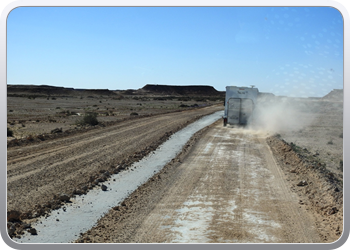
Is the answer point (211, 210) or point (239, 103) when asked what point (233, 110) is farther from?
point (211, 210)

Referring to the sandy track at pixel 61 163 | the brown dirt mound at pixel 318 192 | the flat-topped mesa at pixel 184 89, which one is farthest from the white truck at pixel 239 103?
the brown dirt mound at pixel 318 192

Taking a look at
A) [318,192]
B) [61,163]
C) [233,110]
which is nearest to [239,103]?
[233,110]

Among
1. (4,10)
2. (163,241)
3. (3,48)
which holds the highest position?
(4,10)

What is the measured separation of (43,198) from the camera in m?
8.55

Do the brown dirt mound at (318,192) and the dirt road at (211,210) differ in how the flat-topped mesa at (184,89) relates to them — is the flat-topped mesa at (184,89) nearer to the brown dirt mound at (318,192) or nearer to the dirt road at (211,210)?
the dirt road at (211,210)

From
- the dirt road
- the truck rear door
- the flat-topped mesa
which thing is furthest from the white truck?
the dirt road

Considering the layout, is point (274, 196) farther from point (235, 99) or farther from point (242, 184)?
point (235, 99)

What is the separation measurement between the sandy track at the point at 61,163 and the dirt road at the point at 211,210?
1.92m

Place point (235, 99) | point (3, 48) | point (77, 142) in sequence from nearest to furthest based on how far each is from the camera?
1. point (3, 48)
2. point (77, 142)
3. point (235, 99)

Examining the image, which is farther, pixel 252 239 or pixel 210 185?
pixel 210 185

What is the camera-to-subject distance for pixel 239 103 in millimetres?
26422

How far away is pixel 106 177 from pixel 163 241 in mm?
5321

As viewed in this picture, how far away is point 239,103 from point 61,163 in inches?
653

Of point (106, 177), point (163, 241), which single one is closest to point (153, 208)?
point (163, 241)
